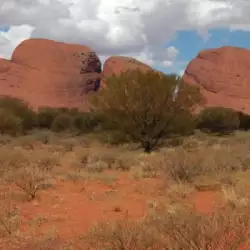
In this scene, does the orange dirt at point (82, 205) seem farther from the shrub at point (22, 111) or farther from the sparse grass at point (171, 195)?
the shrub at point (22, 111)

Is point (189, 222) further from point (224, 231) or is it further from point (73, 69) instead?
point (73, 69)

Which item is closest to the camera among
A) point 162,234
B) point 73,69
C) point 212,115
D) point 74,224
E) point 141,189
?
point 162,234

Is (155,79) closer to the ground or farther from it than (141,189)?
farther from it

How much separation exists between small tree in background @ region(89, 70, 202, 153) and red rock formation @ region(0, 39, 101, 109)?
Result: 145 feet

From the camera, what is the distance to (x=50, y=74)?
7350 centimetres

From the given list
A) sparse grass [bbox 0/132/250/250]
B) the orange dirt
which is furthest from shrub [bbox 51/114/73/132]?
the orange dirt

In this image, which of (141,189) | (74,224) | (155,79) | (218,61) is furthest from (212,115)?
(74,224)

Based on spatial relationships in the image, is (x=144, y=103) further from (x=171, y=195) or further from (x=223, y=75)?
(x=223, y=75)

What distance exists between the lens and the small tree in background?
78.8ft

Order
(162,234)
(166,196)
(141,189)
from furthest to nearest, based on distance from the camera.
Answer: (141,189) → (166,196) → (162,234)

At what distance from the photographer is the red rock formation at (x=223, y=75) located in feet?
238

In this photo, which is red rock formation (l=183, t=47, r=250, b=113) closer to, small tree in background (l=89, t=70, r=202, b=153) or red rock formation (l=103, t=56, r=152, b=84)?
red rock formation (l=103, t=56, r=152, b=84)

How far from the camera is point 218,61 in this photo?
76312 millimetres

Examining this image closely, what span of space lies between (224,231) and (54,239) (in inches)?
97.2
